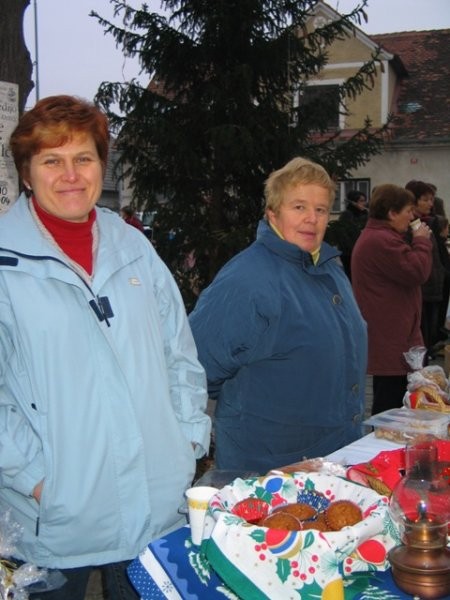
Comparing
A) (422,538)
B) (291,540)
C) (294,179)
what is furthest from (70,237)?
(422,538)

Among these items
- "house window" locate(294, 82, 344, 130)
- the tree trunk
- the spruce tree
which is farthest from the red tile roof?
the tree trunk

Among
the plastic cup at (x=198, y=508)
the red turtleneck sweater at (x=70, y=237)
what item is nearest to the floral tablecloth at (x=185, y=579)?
the plastic cup at (x=198, y=508)

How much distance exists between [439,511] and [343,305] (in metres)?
1.22

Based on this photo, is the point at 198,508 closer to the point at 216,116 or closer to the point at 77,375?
the point at 77,375

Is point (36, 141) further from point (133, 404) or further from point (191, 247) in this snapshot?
point (191, 247)

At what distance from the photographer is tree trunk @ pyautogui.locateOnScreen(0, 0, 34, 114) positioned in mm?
3471

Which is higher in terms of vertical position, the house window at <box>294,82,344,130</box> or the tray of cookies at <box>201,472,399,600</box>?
the house window at <box>294,82,344,130</box>

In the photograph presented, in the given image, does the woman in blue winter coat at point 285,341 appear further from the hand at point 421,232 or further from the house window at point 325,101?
the house window at point 325,101

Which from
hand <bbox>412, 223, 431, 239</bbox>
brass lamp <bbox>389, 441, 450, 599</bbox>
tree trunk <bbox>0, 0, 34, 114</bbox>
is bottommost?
brass lamp <bbox>389, 441, 450, 599</bbox>

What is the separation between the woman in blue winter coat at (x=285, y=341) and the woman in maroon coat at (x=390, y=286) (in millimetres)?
1970

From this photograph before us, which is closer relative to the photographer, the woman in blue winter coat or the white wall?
the woman in blue winter coat

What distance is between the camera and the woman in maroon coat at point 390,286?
4762 mm

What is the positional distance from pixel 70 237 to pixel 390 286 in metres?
3.12

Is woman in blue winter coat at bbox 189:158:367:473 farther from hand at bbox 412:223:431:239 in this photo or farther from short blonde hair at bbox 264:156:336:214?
hand at bbox 412:223:431:239
